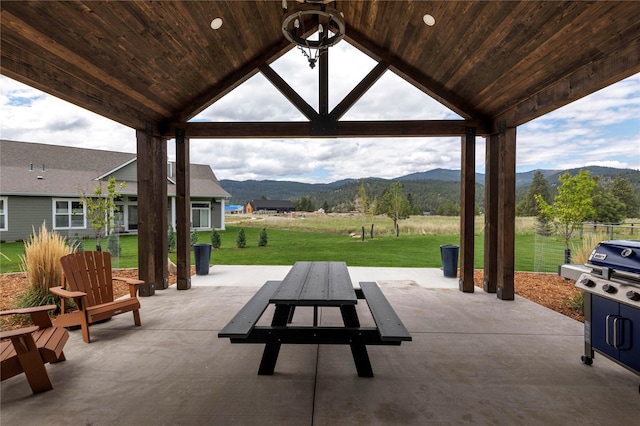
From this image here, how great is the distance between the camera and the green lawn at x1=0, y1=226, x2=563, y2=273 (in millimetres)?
9625

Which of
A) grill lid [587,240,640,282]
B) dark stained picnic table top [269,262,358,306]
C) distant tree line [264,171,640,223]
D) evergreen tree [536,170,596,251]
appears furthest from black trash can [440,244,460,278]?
grill lid [587,240,640,282]

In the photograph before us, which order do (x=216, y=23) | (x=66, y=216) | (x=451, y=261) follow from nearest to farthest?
(x=216, y=23)
(x=451, y=261)
(x=66, y=216)

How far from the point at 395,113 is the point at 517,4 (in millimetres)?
3288

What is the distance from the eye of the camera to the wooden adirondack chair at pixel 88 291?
3.27m

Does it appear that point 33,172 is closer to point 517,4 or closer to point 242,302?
point 242,302

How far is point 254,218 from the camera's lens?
14617 millimetres

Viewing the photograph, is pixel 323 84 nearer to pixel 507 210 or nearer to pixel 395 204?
pixel 507 210

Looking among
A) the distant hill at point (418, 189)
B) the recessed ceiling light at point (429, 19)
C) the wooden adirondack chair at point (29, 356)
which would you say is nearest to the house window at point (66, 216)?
the distant hill at point (418, 189)

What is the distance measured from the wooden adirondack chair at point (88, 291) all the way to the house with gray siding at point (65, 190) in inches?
276

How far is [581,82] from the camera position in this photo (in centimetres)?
324

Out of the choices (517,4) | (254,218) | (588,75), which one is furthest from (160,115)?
(254,218)

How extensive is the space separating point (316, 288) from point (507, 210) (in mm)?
3681

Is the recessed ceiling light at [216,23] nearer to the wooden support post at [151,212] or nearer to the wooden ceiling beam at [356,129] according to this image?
the wooden ceiling beam at [356,129]

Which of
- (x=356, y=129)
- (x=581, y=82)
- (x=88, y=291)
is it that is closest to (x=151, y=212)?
(x=88, y=291)
